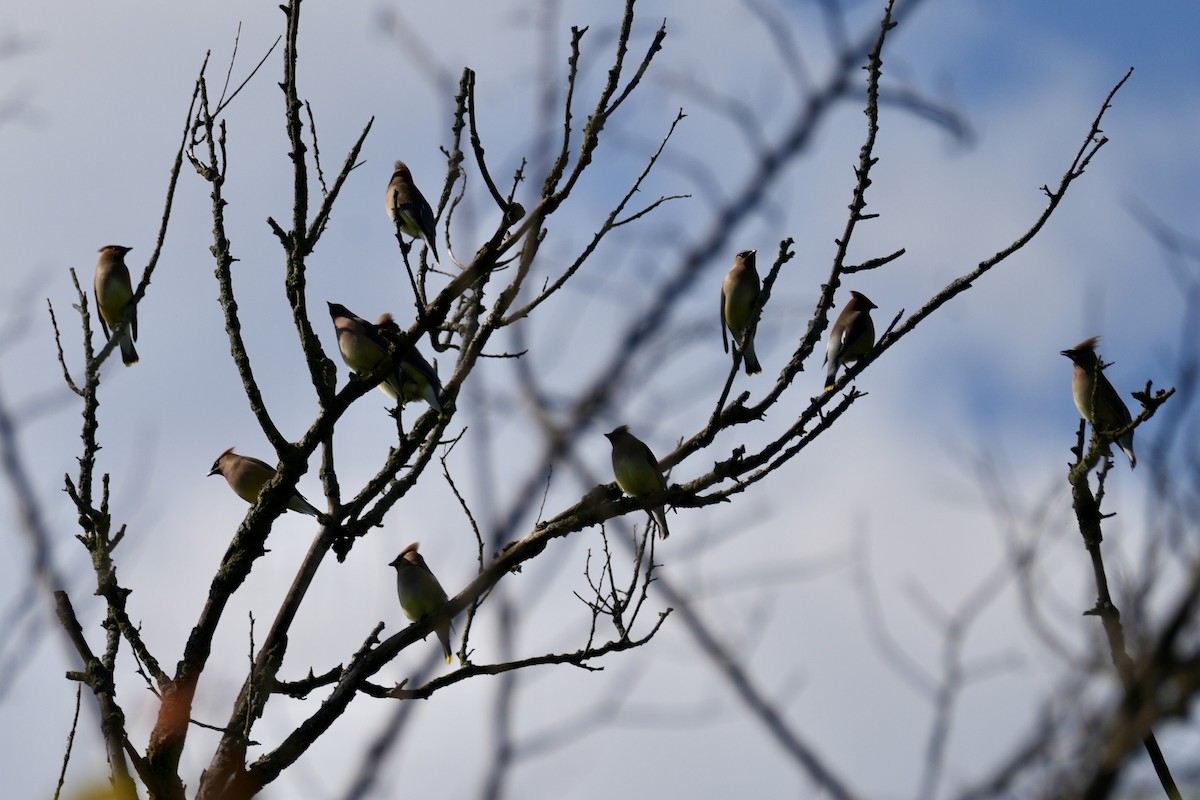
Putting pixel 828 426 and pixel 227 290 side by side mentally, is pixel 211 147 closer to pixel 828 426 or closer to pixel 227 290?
pixel 227 290

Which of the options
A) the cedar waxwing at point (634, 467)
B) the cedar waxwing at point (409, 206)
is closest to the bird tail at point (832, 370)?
the cedar waxwing at point (634, 467)

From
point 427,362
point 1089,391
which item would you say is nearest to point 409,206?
point 427,362

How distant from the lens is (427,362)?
22.4 feet

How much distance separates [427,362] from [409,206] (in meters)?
1.68

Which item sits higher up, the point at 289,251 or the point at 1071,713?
the point at 289,251

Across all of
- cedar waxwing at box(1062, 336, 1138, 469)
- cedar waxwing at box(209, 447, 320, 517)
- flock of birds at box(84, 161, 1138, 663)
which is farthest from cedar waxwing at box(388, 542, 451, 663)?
cedar waxwing at box(1062, 336, 1138, 469)

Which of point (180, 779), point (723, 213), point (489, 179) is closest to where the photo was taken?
point (723, 213)

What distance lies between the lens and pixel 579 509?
4926mm

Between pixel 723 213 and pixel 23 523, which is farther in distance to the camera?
pixel 23 523

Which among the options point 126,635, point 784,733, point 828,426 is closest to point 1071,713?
point 784,733

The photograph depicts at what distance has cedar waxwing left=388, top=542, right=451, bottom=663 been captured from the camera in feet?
25.7

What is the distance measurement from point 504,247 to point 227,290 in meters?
1.05

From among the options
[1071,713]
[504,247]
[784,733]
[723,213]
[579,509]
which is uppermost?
[504,247]

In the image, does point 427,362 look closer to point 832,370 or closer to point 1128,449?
point 832,370
